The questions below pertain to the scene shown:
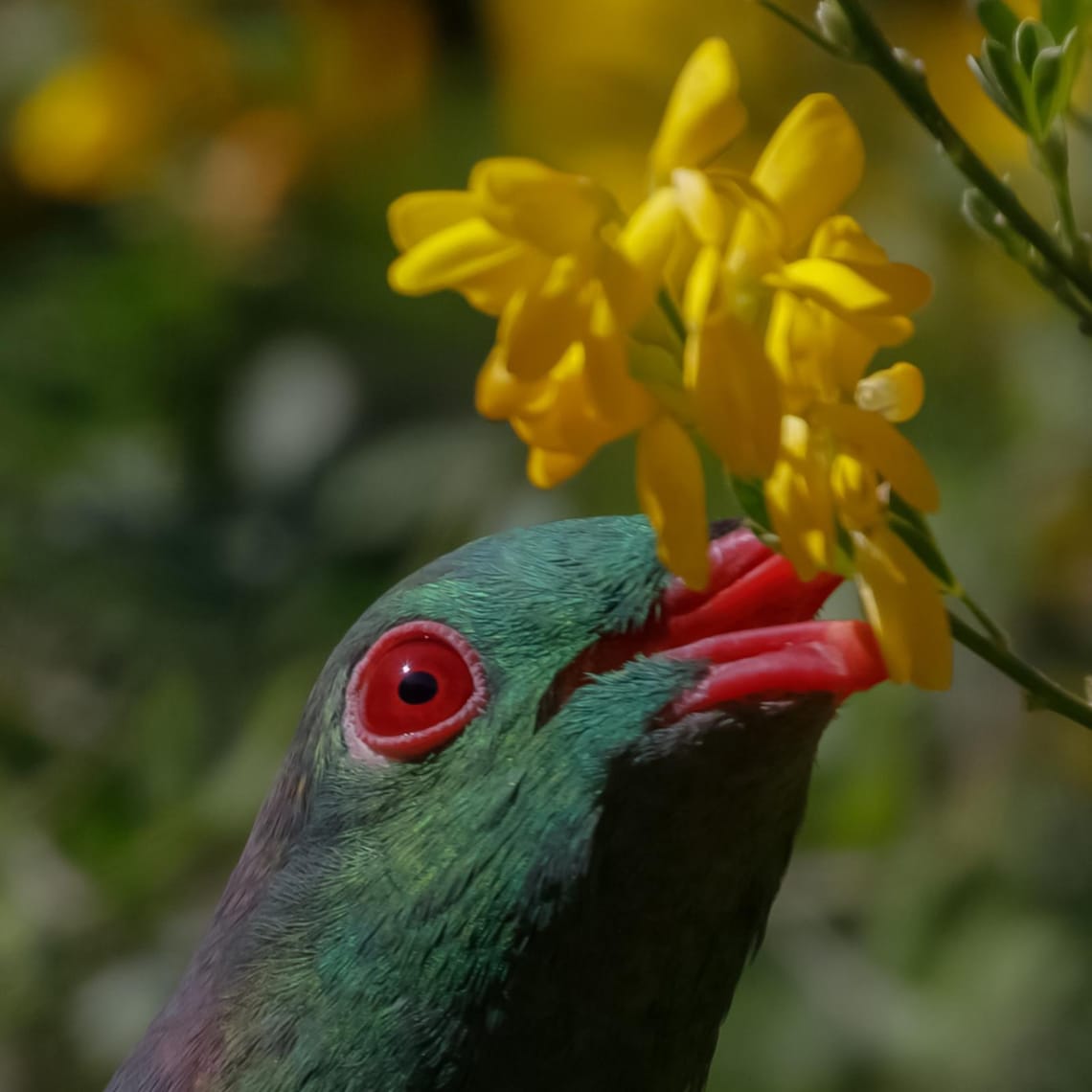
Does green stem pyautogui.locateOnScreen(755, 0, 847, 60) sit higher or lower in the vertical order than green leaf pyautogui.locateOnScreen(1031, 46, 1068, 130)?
higher

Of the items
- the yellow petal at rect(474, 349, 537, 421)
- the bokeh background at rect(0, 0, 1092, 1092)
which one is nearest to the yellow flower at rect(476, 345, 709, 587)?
the yellow petal at rect(474, 349, 537, 421)

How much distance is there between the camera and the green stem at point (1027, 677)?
104 centimetres

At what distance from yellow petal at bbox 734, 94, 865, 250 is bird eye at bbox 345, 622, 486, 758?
0.61m

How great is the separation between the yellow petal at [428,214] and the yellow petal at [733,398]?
15 cm

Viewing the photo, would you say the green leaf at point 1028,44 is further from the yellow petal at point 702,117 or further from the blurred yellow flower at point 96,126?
the blurred yellow flower at point 96,126

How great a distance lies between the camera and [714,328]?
0.99 metres

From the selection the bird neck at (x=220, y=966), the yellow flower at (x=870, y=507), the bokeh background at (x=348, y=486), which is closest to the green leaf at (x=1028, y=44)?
the yellow flower at (x=870, y=507)

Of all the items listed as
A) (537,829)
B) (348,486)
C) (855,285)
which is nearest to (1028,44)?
(855,285)

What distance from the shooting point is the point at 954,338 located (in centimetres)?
288

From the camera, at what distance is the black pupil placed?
157 cm

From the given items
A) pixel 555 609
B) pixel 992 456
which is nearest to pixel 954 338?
pixel 992 456

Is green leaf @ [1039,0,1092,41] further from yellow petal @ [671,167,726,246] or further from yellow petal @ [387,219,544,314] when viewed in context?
yellow petal @ [387,219,544,314]

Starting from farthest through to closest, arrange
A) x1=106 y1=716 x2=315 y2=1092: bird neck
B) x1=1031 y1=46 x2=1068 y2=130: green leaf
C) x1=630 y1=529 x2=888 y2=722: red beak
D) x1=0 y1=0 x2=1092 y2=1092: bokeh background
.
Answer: x1=0 y1=0 x2=1092 y2=1092: bokeh background
x1=106 y1=716 x2=315 y2=1092: bird neck
x1=630 y1=529 x2=888 y2=722: red beak
x1=1031 y1=46 x2=1068 y2=130: green leaf

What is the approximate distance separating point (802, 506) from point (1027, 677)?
0.17 meters
